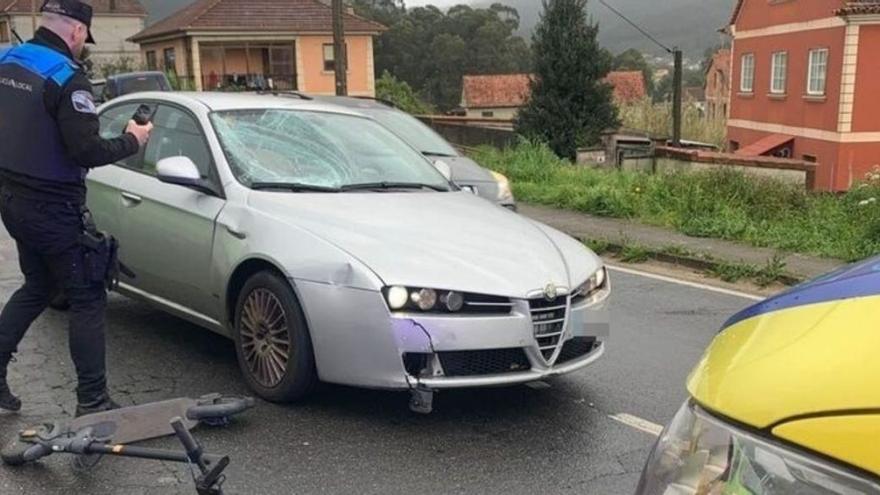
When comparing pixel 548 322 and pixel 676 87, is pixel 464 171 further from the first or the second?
pixel 676 87

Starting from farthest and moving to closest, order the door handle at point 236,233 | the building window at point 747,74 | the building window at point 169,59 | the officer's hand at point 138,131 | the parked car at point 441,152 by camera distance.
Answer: the building window at point 169,59, the building window at point 747,74, the parked car at point 441,152, the door handle at point 236,233, the officer's hand at point 138,131

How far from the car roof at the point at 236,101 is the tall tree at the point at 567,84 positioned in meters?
19.5

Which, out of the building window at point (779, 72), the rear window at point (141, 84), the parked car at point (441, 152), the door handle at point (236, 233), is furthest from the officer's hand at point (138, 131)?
the building window at point (779, 72)

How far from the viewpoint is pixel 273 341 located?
441cm

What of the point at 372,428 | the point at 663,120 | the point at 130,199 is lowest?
the point at 372,428

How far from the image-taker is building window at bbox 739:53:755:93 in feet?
116

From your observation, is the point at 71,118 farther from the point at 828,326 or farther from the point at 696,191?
the point at 696,191

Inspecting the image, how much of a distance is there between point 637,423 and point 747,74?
3449 cm

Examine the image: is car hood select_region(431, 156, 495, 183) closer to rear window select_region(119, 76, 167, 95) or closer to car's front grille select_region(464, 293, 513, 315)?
car's front grille select_region(464, 293, 513, 315)

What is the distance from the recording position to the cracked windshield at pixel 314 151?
504cm

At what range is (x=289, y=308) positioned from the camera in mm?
4254

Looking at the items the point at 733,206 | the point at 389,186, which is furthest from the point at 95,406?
the point at 733,206

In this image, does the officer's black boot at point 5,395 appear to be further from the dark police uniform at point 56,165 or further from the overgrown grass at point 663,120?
the overgrown grass at point 663,120

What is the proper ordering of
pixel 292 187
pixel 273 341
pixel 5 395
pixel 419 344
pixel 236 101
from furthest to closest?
pixel 236 101, pixel 292 187, pixel 273 341, pixel 5 395, pixel 419 344
